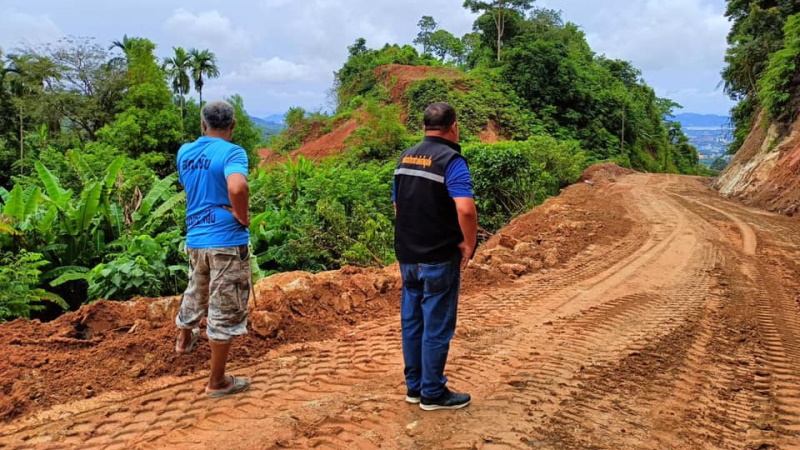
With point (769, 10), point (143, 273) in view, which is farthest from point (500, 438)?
point (769, 10)

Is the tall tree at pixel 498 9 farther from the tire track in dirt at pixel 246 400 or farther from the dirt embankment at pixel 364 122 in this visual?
the tire track in dirt at pixel 246 400

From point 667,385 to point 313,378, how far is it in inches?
103

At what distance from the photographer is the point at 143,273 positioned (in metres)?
5.87

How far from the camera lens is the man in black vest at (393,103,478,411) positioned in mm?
3082

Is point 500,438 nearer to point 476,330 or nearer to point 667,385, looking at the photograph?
point 667,385

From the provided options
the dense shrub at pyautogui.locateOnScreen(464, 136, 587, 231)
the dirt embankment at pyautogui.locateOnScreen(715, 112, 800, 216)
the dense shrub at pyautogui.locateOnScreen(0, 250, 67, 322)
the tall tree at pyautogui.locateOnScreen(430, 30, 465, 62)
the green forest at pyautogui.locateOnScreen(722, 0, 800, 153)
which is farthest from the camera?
the tall tree at pyautogui.locateOnScreen(430, 30, 465, 62)

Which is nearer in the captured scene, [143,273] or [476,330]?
[476,330]

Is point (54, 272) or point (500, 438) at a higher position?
point (54, 272)

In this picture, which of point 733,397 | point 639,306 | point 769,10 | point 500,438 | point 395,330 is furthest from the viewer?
point 769,10

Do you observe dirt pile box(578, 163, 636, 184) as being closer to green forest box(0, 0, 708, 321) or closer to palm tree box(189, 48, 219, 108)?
green forest box(0, 0, 708, 321)

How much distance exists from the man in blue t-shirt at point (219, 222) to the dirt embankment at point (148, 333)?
0.76 meters

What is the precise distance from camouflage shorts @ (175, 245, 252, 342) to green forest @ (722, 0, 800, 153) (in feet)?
68.6

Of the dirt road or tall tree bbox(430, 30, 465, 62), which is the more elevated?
tall tree bbox(430, 30, 465, 62)

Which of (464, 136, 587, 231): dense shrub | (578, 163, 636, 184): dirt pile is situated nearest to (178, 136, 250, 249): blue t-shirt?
(464, 136, 587, 231): dense shrub
